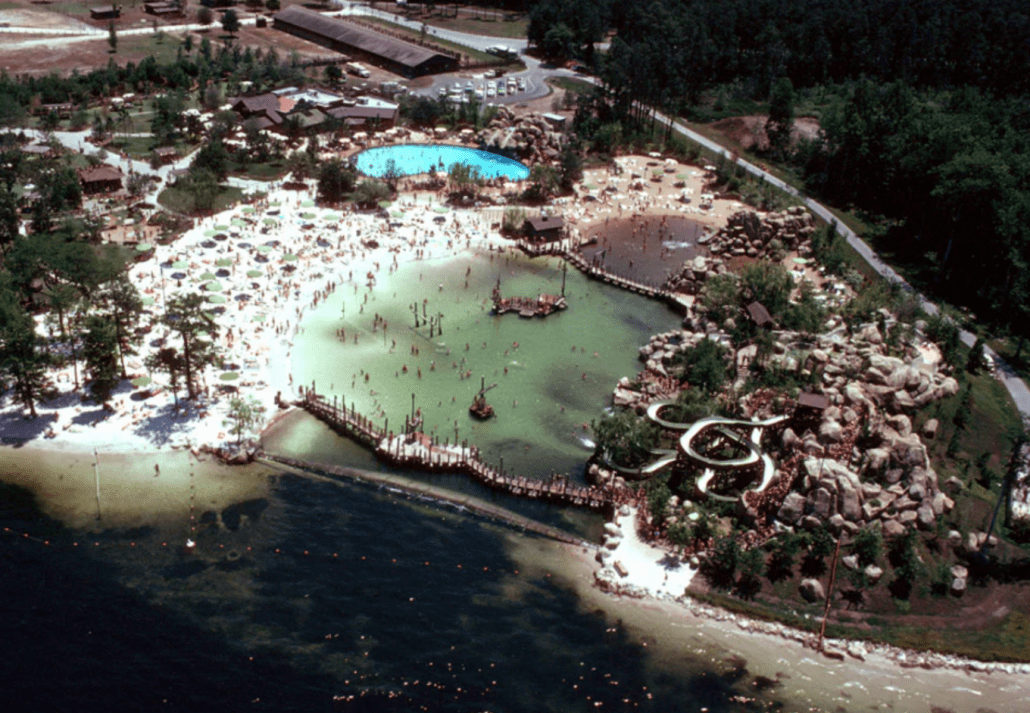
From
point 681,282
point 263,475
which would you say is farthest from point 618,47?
point 263,475

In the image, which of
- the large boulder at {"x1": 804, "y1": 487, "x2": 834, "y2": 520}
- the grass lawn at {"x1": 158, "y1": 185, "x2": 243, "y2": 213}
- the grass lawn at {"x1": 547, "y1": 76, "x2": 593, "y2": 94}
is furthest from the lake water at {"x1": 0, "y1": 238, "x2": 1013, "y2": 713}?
the grass lawn at {"x1": 547, "y1": 76, "x2": 593, "y2": 94}

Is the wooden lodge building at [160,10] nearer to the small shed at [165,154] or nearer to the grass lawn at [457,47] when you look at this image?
the grass lawn at [457,47]

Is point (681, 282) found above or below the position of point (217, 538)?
above

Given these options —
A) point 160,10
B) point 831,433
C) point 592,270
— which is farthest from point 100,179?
point 160,10

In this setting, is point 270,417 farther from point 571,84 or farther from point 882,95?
point 571,84

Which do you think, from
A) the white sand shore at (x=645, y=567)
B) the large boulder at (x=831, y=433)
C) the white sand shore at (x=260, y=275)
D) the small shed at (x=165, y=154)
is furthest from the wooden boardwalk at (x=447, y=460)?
the small shed at (x=165, y=154)

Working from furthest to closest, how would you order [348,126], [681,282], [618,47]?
[618,47]
[348,126]
[681,282]

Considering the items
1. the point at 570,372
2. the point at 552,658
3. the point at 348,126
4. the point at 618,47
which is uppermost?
the point at 618,47

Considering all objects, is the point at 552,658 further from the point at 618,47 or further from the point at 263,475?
the point at 618,47
